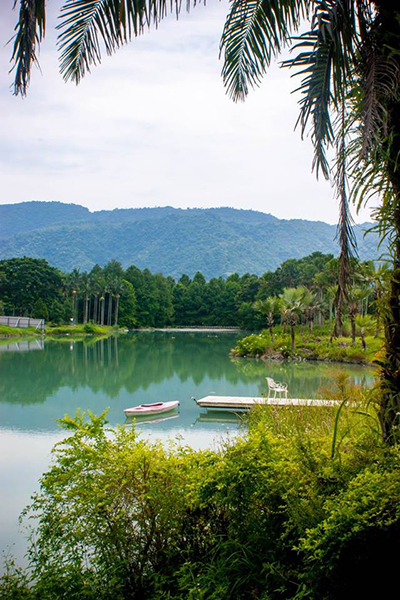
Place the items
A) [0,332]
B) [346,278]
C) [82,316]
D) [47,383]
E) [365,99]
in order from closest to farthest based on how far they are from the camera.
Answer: [365,99] → [346,278] → [47,383] → [0,332] → [82,316]

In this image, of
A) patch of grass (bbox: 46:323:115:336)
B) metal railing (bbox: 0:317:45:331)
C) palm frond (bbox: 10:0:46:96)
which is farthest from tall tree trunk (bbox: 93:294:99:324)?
palm frond (bbox: 10:0:46:96)

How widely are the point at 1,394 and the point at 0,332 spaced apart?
31878 millimetres

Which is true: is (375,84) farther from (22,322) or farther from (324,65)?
(22,322)

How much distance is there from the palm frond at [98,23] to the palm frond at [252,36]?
0.67 m

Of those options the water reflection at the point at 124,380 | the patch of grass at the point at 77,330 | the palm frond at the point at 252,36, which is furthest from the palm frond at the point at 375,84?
the patch of grass at the point at 77,330

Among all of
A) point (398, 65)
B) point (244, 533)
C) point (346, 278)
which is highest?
point (398, 65)

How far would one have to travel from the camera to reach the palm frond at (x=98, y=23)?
11.9ft

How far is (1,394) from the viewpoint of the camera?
17625 millimetres

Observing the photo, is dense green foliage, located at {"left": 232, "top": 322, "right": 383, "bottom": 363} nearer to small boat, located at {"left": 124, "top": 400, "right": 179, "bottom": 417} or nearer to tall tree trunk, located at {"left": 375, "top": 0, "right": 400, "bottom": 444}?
small boat, located at {"left": 124, "top": 400, "right": 179, "bottom": 417}

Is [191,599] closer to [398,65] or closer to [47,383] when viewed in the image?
[398,65]

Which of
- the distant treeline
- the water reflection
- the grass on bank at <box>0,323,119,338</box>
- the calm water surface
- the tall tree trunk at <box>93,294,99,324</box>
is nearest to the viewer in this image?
the calm water surface

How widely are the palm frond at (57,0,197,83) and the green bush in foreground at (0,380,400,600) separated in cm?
262

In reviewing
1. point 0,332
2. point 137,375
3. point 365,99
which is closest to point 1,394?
point 137,375

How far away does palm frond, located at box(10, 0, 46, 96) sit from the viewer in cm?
289
